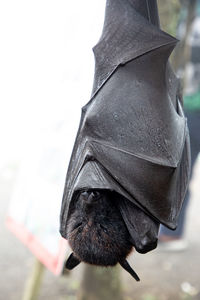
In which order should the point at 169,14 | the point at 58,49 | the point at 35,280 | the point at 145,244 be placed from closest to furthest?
the point at 145,244 < the point at 169,14 < the point at 58,49 < the point at 35,280

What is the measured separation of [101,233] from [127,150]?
336 mm

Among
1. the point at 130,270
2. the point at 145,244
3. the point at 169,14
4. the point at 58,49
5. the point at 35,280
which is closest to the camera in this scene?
the point at 145,244

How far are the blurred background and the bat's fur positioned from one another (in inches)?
42.5

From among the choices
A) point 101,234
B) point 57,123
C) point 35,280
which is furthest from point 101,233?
point 35,280

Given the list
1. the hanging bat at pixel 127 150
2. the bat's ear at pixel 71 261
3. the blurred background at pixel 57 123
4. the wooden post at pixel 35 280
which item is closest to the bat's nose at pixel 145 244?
the hanging bat at pixel 127 150

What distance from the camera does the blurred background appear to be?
2.79m

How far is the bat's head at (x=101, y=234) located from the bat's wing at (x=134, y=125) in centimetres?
8

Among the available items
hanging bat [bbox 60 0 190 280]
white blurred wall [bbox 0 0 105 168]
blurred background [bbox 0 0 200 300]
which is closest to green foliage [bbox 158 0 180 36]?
blurred background [bbox 0 0 200 300]

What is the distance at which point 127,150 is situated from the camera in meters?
1.63

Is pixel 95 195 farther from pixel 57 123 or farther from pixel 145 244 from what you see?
pixel 57 123

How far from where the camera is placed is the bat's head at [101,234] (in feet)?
5.65

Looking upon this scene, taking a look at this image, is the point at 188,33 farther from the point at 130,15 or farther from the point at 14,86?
the point at 14,86

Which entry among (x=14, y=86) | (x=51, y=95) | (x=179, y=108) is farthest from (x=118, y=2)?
(x=14, y=86)

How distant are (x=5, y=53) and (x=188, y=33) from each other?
6.12 feet
